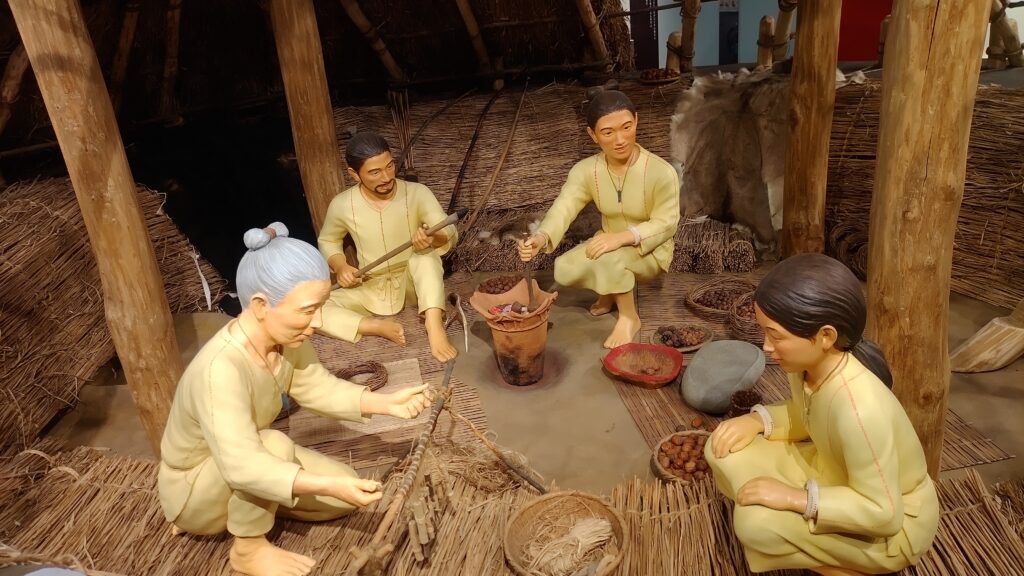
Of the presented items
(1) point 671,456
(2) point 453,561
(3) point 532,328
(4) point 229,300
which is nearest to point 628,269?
(3) point 532,328

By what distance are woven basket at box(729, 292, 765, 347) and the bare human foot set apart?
1.46 meters

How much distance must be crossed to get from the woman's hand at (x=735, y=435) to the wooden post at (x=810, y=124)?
239 cm

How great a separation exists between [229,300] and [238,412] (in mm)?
3978

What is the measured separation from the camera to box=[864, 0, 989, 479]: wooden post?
201 centimetres

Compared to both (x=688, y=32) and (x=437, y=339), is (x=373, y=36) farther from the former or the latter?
(x=437, y=339)

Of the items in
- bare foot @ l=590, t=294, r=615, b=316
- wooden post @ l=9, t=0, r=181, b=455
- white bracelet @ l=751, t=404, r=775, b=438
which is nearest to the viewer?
white bracelet @ l=751, t=404, r=775, b=438

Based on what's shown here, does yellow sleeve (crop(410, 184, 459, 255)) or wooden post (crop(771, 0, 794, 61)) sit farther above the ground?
wooden post (crop(771, 0, 794, 61))

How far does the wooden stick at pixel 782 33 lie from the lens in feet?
15.8

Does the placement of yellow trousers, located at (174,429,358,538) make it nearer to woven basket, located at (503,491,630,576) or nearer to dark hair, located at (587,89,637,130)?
woven basket, located at (503,491,630,576)

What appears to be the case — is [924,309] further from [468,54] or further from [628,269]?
[468,54]

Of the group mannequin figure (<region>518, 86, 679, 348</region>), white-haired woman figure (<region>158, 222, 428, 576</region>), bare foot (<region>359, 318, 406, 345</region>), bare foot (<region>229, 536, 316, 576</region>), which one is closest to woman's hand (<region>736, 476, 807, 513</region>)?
white-haired woman figure (<region>158, 222, 428, 576</region>)

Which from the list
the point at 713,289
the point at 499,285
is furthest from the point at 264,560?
the point at 713,289

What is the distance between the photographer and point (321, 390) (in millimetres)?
2359

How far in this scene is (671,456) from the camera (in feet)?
9.12
